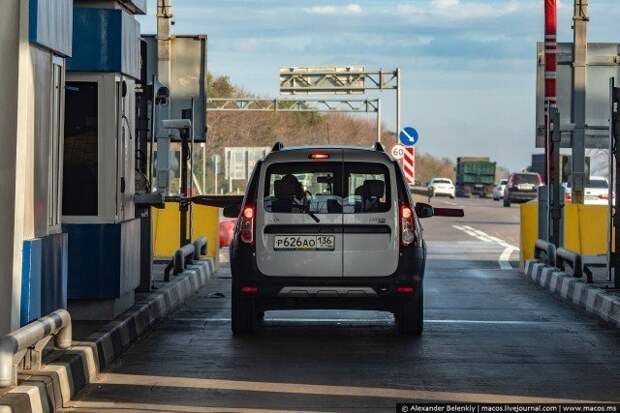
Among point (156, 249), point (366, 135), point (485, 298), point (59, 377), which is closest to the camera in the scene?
point (59, 377)

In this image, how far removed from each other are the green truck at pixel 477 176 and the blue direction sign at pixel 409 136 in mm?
69163

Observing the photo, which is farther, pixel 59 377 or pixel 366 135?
pixel 366 135

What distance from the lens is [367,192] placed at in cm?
1391

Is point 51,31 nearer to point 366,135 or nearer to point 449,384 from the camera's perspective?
point 449,384

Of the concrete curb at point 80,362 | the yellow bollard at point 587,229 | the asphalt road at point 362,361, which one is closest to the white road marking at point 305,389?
the asphalt road at point 362,361

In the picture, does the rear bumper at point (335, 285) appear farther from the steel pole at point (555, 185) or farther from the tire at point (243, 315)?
the steel pole at point (555, 185)

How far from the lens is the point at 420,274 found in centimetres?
1388

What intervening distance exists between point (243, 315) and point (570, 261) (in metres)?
7.16

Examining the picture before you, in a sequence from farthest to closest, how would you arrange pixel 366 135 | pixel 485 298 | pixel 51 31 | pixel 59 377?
pixel 366 135 → pixel 485 298 → pixel 51 31 → pixel 59 377

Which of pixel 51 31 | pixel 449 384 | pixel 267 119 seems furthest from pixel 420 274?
pixel 267 119

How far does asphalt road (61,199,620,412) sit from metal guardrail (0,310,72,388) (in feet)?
1.33

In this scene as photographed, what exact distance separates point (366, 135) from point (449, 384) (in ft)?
411

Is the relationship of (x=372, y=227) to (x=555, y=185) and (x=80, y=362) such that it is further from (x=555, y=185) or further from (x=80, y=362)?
(x=555, y=185)

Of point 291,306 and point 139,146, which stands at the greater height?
point 139,146
